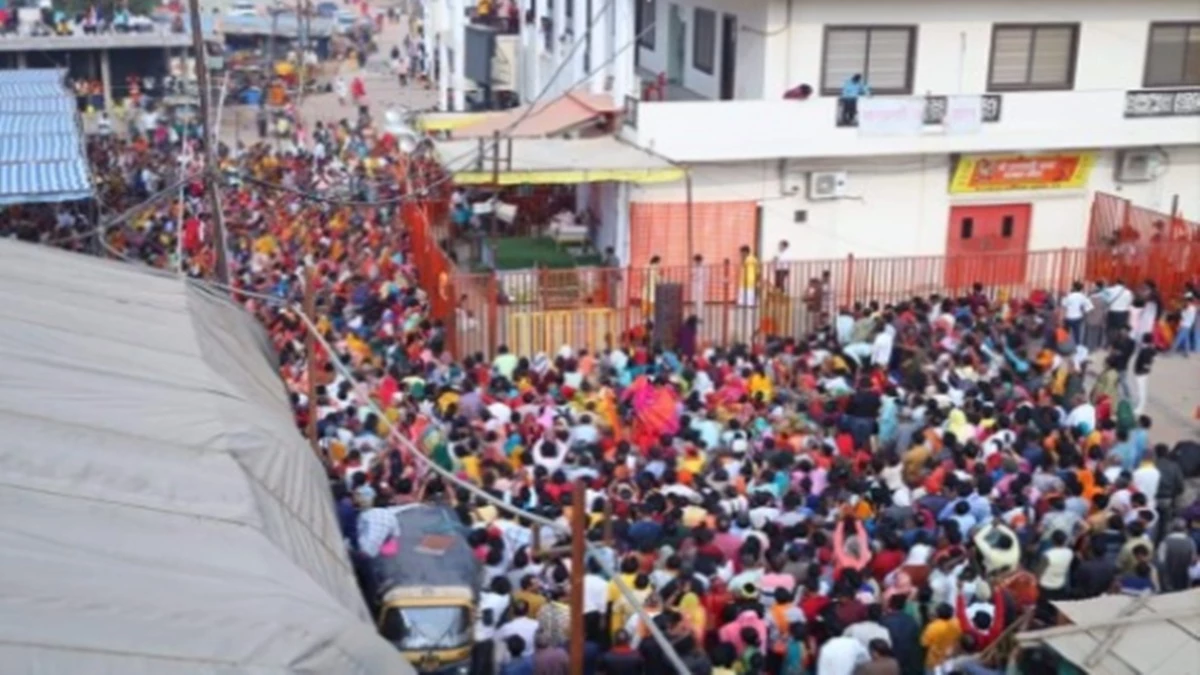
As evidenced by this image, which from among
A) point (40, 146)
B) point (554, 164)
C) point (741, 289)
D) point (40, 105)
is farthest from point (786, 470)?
point (40, 105)

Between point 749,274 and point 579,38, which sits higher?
point 579,38

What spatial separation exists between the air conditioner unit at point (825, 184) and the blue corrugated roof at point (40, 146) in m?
9.73

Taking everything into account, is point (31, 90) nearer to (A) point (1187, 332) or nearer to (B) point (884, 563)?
(A) point (1187, 332)

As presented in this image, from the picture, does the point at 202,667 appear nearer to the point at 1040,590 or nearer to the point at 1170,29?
the point at 1040,590

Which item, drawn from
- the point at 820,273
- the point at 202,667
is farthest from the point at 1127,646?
the point at 820,273

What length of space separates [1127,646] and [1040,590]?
2.26 meters

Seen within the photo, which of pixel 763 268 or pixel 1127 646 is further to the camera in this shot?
pixel 763 268

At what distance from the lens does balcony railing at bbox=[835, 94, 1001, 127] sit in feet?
62.5

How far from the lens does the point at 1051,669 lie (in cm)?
791

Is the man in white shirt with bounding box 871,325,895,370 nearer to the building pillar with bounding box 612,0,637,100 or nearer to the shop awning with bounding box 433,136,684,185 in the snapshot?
the shop awning with bounding box 433,136,684,185

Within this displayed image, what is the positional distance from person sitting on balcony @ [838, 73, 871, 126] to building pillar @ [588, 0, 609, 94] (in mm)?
5175

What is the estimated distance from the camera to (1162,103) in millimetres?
20172

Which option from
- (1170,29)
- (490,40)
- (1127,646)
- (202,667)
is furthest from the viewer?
(490,40)

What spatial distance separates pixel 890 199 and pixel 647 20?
6.67 metres
